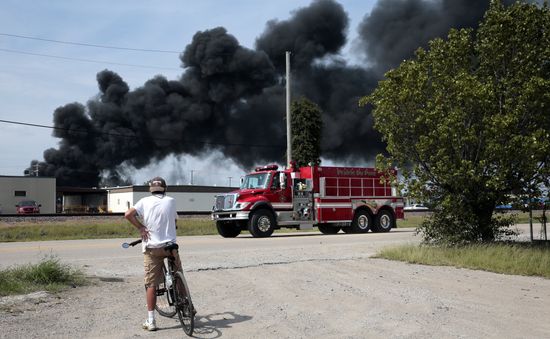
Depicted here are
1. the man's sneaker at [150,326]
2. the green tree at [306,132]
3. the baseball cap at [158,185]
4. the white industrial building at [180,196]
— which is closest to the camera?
the man's sneaker at [150,326]

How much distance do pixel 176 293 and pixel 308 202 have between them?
A: 50.6 ft

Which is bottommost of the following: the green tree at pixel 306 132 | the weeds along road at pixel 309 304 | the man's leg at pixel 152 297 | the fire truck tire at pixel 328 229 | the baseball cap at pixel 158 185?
the weeds along road at pixel 309 304

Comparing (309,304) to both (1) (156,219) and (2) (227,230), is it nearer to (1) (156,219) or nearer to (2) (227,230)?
(1) (156,219)

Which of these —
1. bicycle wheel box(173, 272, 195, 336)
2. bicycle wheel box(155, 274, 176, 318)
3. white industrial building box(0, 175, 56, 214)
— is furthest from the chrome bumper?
white industrial building box(0, 175, 56, 214)

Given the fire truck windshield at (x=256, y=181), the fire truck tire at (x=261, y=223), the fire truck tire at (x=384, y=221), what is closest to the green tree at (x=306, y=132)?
the fire truck tire at (x=384, y=221)

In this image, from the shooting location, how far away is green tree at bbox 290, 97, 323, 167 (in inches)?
1511

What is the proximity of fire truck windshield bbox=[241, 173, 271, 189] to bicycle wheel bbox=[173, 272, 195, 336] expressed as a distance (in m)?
14.4

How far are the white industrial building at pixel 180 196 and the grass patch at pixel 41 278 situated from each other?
162 ft

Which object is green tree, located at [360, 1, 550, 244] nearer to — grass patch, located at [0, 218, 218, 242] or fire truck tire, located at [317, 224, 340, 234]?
fire truck tire, located at [317, 224, 340, 234]

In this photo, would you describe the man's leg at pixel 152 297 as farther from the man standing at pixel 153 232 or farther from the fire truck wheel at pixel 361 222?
the fire truck wheel at pixel 361 222

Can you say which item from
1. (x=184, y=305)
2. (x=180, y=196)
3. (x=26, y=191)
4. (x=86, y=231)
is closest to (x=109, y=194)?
(x=26, y=191)

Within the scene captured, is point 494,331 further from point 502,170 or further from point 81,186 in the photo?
point 81,186

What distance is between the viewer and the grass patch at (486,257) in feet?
33.8

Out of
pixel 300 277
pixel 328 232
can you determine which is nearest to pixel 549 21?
pixel 300 277
